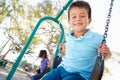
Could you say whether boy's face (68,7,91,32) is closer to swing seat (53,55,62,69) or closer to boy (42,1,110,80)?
boy (42,1,110,80)

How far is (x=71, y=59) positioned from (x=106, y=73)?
31.6m

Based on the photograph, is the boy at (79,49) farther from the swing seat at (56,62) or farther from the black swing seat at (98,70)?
the swing seat at (56,62)

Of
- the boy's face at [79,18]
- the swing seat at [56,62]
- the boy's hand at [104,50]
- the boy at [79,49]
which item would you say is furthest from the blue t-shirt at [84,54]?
the swing seat at [56,62]

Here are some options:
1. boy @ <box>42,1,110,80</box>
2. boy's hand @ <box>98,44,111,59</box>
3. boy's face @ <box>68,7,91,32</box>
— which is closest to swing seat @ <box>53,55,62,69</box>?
boy @ <box>42,1,110,80</box>

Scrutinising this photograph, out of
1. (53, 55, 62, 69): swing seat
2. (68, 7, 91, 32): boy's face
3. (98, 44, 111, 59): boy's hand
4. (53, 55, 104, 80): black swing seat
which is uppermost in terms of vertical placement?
(68, 7, 91, 32): boy's face

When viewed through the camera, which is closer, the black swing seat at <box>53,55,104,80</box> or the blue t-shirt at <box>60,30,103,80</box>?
the black swing seat at <box>53,55,104,80</box>

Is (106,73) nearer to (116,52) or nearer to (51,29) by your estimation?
(116,52)

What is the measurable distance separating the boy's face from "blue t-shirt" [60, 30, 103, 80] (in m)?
0.10

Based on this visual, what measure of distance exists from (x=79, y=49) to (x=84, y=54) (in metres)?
0.09

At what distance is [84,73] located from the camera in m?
2.42

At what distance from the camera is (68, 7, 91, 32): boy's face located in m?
2.56

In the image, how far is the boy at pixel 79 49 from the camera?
245 cm

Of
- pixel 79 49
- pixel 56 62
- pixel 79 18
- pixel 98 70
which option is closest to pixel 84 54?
pixel 79 49

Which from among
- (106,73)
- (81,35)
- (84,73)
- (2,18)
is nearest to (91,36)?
(81,35)
